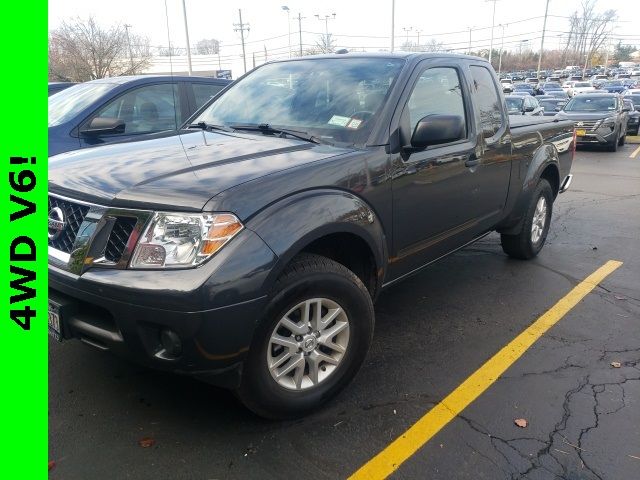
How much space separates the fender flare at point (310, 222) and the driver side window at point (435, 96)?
2.48 feet

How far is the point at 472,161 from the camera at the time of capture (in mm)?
3832

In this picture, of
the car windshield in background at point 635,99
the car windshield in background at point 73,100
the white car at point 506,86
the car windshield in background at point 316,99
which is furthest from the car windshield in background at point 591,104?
the car windshield in background at point 73,100

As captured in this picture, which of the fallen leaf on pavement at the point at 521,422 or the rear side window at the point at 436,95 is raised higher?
the rear side window at the point at 436,95

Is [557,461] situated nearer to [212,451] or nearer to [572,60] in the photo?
[212,451]

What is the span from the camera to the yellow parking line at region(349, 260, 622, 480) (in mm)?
2443

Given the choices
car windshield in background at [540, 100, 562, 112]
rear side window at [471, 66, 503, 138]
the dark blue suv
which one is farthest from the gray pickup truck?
car windshield in background at [540, 100, 562, 112]

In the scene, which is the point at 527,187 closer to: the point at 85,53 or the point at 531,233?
the point at 531,233

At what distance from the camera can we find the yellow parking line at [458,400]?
244 cm

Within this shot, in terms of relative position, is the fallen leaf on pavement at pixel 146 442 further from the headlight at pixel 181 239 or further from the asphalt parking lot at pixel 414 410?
the headlight at pixel 181 239

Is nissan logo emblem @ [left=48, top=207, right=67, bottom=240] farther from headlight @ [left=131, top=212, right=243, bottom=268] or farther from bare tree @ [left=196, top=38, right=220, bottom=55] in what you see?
bare tree @ [left=196, top=38, right=220, bottom=55]

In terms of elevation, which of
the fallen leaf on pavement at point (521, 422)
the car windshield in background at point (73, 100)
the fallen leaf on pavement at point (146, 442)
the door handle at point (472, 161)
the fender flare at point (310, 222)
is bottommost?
the fallen leaf on pavement at point (521, 422)

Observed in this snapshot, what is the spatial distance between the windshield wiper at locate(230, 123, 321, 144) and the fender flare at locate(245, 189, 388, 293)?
56 cm

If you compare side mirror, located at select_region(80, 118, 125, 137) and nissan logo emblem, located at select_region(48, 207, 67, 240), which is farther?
side mirror, located at select_region(80, 118, 125, 137)

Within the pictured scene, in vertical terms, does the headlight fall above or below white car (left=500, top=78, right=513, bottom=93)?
below
